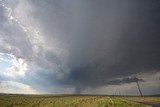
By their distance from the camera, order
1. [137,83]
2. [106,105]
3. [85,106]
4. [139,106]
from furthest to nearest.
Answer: [137,83]
[85,106]
[106,105]
[139,106]

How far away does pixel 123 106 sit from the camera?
3709cm

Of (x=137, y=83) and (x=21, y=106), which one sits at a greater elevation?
(x=137, y=83)

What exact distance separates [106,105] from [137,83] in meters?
162

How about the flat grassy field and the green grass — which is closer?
the green grass

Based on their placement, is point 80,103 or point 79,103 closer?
point 80,103

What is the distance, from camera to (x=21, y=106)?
47.8 metres

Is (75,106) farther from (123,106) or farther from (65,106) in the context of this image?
(123,106)

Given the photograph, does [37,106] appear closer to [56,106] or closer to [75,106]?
[56,106]

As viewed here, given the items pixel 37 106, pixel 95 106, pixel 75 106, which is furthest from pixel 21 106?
pixel 95 106

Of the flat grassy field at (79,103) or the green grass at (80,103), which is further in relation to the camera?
the flat grassy field at (79,103)

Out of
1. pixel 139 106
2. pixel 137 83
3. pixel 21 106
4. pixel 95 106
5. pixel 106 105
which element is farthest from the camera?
pixel 137 83

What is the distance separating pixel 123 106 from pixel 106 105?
3.33m

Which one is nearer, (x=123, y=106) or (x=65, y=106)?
Answer: (x=123, y=106)

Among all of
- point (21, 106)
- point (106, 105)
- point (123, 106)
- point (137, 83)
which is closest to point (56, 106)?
point (21, 106)
